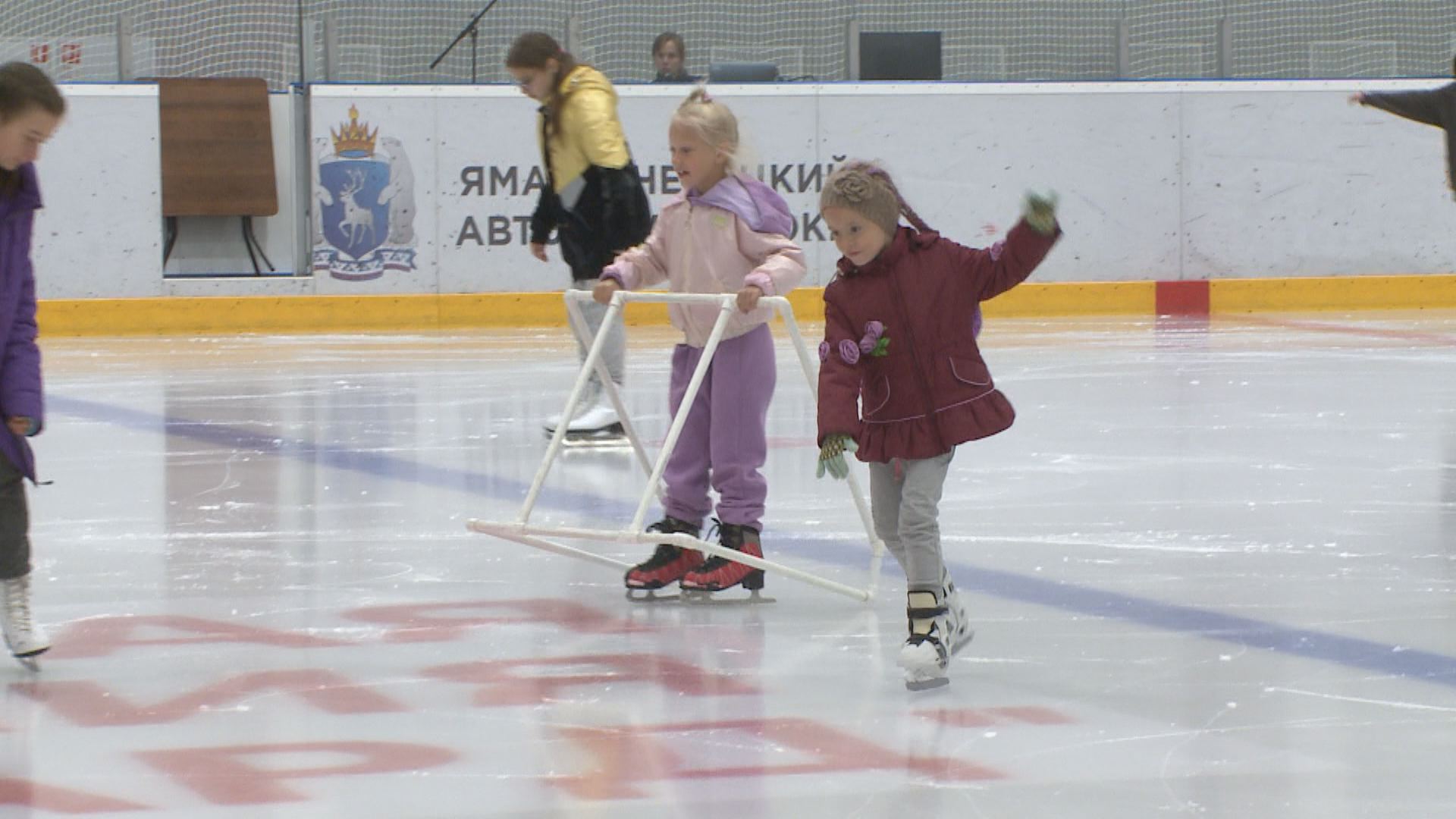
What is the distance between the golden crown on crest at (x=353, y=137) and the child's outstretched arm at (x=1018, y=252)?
10.6 meters

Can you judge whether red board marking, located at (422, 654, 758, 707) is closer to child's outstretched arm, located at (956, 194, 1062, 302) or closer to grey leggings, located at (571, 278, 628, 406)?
Answer: child's outstretched arm, located at (956, 194, 1062, 302)

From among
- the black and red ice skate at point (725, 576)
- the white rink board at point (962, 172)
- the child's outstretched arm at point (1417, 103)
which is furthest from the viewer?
the white rink board at point (962, 172)

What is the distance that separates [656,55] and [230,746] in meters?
11.7

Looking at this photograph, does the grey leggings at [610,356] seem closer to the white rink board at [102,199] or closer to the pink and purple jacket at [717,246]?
the pink and purple jacket at [717,246]

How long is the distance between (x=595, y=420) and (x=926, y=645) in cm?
408

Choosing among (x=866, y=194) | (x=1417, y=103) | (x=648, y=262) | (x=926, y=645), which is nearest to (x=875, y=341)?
(x=866, y=194)

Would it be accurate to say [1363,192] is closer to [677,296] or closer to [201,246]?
[201,246]

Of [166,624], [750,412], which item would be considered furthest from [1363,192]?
[166,624]

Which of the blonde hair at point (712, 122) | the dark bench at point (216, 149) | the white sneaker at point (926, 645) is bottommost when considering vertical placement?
the white sneaker at point (926, 645)

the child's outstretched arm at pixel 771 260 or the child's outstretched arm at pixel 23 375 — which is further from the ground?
the child's outstretched arm at pixel 771 260

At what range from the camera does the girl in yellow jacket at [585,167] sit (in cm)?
752

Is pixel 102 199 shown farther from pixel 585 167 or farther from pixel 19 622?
pixel 19 622

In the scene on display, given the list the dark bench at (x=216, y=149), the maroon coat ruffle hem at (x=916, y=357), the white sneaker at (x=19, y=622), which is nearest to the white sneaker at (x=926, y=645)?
the maroon coat ruffle hem at (x=916, y=357)

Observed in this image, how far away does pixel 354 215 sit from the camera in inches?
555
